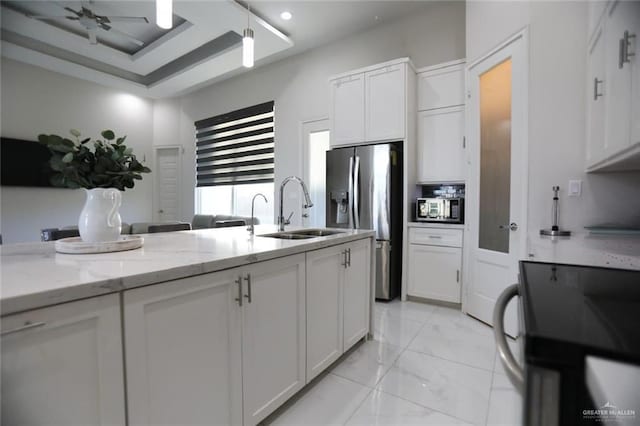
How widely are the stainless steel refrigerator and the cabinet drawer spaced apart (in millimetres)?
186

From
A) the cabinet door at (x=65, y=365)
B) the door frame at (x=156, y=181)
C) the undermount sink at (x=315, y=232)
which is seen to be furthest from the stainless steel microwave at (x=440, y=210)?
the door frame at (x=156, y=181)

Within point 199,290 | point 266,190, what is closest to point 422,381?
point 199,290

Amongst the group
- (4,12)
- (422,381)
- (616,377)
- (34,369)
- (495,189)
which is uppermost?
(4,12)

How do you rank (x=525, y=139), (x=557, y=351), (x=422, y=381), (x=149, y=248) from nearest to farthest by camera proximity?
(x=557, y=351) → (x=149, y=248) → (x=422, y=381) → (x=525, y=139)

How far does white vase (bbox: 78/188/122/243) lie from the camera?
50.7 inches

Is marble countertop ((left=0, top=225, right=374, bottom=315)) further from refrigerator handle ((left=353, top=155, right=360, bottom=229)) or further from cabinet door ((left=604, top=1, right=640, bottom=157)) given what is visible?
refrigerator handle ((left=353, top=155, right=360, bottom=229))

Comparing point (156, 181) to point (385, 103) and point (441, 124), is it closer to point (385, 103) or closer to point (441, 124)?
point (385, 103)

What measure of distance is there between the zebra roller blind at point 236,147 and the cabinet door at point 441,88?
2.58 metres

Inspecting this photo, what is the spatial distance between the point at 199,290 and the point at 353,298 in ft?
4.31

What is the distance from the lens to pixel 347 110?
3684 mm

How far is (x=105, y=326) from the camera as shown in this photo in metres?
0.83

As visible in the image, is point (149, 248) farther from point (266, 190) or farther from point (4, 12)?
point (4, 12)

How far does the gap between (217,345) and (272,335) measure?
1.07 ft

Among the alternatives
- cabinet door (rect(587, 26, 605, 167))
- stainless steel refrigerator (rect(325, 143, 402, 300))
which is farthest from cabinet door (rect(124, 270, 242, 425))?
stainless steel refrigerator (rect(325, 143, 402, 300))
